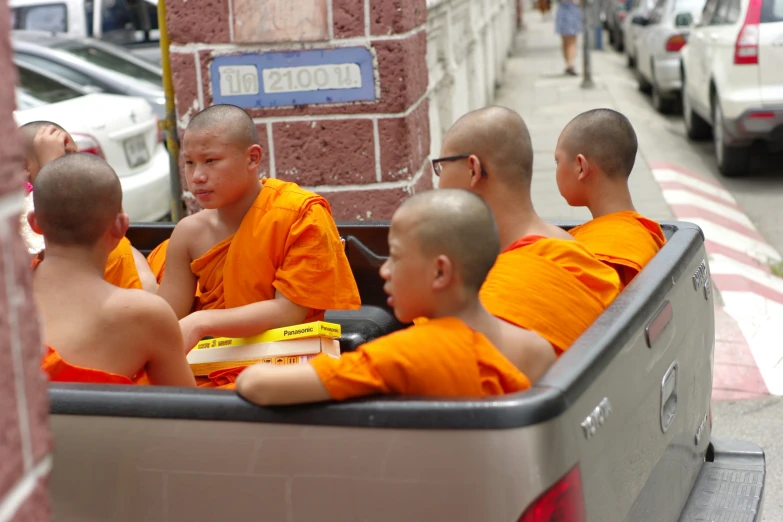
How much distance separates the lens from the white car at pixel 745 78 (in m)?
9.37

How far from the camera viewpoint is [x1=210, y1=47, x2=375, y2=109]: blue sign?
504cm

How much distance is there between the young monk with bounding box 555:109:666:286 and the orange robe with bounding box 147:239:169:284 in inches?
57.1

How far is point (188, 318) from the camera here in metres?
3.32

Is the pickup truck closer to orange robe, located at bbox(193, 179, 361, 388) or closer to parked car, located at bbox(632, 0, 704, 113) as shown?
orange robe, located at bbox(193, 179, 361, 388)

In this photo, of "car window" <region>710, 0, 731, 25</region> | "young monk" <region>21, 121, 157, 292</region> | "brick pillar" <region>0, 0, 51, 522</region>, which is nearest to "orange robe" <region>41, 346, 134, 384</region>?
"young monk" <region>21, 121, 157, 292</region>

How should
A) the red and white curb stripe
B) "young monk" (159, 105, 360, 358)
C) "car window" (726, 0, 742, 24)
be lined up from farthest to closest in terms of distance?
"car window" (726, 0, 742, 24) < the red and white curb stripe < "young monk" (159, 105, 360, 358)

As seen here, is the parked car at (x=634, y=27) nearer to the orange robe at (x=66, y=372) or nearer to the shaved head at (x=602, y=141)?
the shaved head at (x=602, y=141)

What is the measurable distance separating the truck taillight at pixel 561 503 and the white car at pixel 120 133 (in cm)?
614

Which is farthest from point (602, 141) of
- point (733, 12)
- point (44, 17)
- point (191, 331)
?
point (44, 17)

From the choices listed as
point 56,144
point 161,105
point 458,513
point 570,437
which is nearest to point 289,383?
point 458,513

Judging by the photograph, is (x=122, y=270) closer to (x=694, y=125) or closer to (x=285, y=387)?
(x=285, y=387)

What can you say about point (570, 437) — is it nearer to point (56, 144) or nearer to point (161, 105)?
point (56, 144)

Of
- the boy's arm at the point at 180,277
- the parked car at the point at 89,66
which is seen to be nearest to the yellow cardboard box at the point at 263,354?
the boy's arm at the point at 180,277

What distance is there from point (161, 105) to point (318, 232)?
7056mm
